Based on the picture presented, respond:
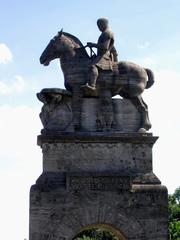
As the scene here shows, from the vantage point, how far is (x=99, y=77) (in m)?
16.9

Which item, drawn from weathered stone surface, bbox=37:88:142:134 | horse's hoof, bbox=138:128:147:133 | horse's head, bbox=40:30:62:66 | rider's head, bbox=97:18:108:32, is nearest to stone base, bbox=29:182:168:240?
horse's hoof, bbox=138:128:147:133

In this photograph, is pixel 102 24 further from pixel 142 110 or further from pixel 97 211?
pixel 97 211

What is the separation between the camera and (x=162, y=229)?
15969 millimetres

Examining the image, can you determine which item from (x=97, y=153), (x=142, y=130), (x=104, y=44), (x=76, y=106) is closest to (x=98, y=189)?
(x=97, y=153)

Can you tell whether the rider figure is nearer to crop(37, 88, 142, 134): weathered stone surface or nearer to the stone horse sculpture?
the stone horse sculpture

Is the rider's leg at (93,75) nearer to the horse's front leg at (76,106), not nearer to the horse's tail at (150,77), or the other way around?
the horse's front leg at (76,106)

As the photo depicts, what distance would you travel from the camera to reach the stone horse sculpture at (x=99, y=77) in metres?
16.8

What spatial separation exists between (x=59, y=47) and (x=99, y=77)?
4.72 feet

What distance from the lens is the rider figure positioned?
1669cm

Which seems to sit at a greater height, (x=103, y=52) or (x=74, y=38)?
(x=74, y=38)

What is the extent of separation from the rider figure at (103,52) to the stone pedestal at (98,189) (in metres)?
1.63

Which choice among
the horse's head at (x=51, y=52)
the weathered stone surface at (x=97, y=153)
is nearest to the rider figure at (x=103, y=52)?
the horse's head at (x=51, y=52)

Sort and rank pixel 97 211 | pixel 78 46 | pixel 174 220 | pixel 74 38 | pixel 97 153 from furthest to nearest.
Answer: pixel 174 220
pixel 74 38
pixel 78 46
pixel 97 153
pixel 97 211

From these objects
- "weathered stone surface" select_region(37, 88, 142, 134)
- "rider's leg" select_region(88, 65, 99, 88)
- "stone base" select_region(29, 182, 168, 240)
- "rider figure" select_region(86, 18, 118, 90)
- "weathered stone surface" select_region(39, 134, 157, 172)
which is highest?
"rider figure" select_region(86, 18, 118, 90)
